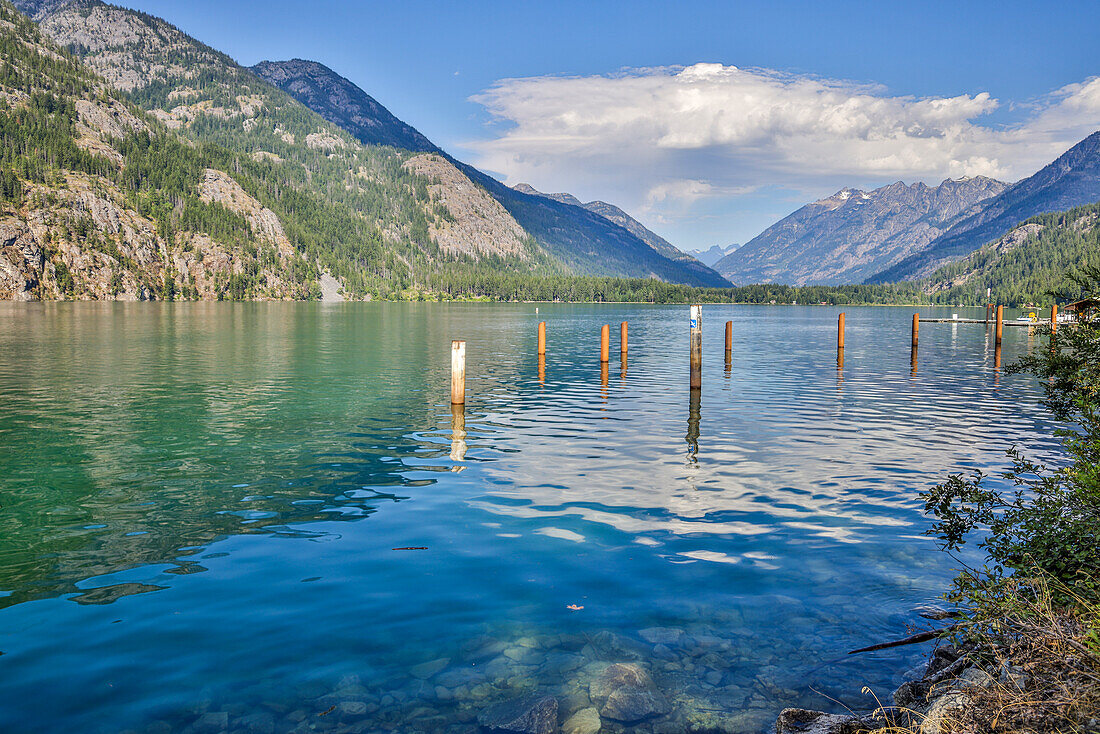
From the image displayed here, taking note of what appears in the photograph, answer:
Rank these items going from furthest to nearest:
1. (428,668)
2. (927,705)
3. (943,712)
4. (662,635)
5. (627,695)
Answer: (662,635) < (428,668) < (627,695) < (927,705) < (943,712)

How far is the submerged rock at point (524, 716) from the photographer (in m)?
7.36

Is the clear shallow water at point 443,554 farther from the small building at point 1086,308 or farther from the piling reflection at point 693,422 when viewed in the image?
the small building at point 1086,308

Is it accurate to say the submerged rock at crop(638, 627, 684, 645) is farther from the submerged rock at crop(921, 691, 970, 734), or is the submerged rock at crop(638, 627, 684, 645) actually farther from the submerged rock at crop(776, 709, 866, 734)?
the submerged rock at crop(921, 691, 970, 734)

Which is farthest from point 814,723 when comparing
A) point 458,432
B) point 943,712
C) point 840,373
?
point 840,373

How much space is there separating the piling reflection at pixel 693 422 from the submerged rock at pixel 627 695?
13.0 metres

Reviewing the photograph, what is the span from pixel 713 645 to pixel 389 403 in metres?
24.2

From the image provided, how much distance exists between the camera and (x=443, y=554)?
1298 cm

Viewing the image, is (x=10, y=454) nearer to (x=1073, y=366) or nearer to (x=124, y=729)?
(x=124, y=729)

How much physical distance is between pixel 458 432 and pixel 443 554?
12.5m

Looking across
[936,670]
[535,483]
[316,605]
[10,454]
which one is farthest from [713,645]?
[10,454]

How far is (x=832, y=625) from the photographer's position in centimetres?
1011

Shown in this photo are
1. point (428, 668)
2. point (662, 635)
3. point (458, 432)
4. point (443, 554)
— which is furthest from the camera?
point (458, 432)

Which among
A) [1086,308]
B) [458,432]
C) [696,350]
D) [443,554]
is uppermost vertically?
[1086,308]

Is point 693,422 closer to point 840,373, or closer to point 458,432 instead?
point 458,432
